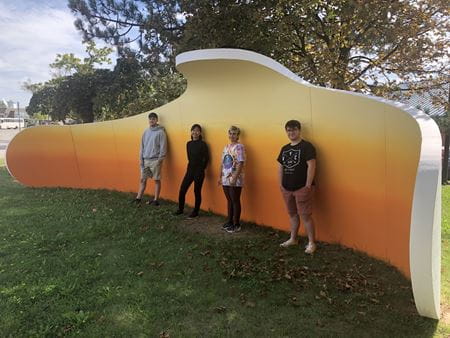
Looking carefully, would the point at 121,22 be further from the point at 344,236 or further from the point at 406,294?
the point at 406,294

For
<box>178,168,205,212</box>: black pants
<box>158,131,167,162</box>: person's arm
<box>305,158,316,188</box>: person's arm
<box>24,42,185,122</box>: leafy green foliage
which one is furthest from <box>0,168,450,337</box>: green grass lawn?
<box>24,42,185,122</box>: leafy green foliage

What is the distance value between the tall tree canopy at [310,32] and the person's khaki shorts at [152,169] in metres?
3.41

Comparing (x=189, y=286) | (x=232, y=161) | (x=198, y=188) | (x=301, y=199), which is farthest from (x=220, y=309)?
(x=198, y=188)

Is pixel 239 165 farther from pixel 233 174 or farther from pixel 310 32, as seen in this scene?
pixel 310 32

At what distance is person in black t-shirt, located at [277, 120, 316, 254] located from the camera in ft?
15.7

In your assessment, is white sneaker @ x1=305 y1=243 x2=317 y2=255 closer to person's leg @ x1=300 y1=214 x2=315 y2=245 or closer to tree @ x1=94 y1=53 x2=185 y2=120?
person's leg @ x1=300 y1=214 x2=315 y2=245

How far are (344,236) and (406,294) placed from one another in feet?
4.15

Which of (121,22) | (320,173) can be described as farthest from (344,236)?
(121,22)

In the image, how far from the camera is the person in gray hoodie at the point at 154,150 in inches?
297

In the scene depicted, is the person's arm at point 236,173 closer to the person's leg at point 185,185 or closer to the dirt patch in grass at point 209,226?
the dirt patch in grass at point 209,226

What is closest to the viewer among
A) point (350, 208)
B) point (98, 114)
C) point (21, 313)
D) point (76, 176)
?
point (21, 313)

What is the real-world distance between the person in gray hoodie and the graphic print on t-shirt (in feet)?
10.5

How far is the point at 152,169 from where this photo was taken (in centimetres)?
764

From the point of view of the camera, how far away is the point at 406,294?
3.79m
